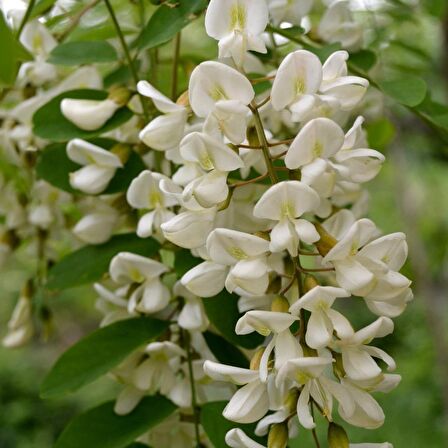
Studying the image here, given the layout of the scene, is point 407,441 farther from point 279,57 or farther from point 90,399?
point 90,399

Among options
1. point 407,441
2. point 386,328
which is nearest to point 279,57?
point 386,328

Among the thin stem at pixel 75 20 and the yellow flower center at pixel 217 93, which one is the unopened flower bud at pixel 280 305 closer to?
the yellow flower center at pixel 217 93

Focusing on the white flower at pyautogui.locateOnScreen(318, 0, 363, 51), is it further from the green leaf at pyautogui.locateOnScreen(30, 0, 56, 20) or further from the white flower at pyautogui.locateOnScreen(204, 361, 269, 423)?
the white flower at pyautogui.locateOnScreen(204, 361, 269, 423)

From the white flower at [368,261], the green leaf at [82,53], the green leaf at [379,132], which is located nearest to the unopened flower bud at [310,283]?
the white flower at [368,261]

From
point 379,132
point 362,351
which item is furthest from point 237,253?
point 379,132

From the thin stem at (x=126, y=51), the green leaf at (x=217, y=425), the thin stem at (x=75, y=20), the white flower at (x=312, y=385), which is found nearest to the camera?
the white flower at (x=312, y=385)

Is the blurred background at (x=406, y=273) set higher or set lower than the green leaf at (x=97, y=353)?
lower
